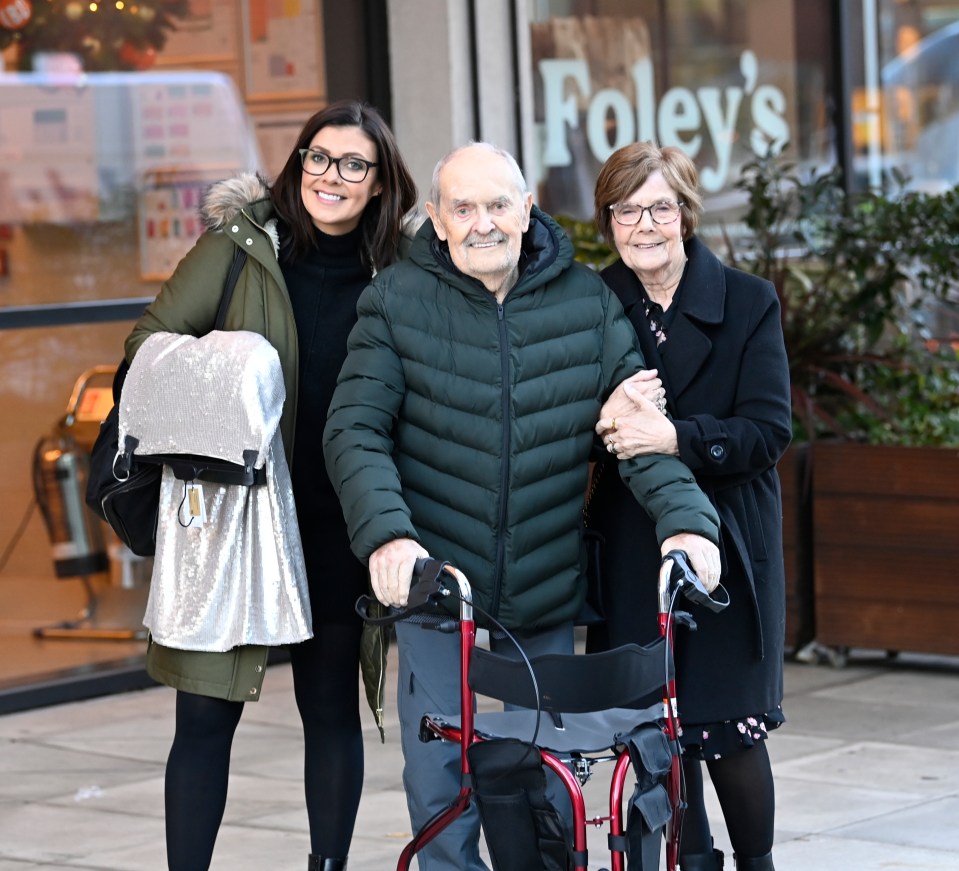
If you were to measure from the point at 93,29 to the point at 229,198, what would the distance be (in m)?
3.21

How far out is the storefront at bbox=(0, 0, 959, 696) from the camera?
22.9ft

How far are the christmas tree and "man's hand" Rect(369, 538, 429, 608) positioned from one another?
13.5ft

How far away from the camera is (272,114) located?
24.7ft

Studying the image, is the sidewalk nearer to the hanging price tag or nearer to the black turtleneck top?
the black turtleneck top

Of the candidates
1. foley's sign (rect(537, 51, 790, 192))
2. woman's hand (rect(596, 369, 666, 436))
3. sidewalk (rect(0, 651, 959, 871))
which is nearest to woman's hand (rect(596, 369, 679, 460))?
woman's hand (rect(596, 369, 666, 436))

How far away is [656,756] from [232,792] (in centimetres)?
263

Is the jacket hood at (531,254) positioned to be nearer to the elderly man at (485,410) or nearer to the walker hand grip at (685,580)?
the elderly man at (485,410)

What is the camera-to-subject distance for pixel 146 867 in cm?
479

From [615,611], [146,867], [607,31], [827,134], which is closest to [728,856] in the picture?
[615,611]

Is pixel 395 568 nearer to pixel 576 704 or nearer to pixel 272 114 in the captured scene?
pixel 576 704

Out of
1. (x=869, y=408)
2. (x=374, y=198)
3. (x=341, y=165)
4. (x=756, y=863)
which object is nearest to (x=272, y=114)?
(x=869, y=408)

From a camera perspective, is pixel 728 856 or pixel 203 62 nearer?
pixel 728 856

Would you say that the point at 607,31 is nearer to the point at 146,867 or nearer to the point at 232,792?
the point at 232,792

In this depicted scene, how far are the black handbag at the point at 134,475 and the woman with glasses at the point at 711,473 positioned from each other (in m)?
0.85
